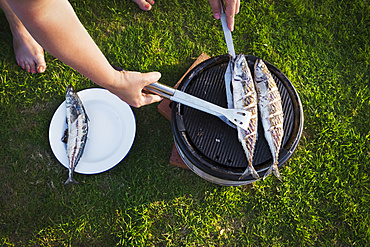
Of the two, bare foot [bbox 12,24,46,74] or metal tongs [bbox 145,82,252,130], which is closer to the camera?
metal tongs [bbox 145,82,252,130]

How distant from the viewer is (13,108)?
3.64 m

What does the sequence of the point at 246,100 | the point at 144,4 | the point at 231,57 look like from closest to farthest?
the point at 246,100
the point at 231,57
the point at 144,4

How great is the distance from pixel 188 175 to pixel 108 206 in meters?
1.12

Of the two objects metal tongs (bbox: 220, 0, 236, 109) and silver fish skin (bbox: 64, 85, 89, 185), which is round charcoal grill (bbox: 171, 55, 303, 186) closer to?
metal tongs (bbox: 220, 0, 236, 109)

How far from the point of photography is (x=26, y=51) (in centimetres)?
354

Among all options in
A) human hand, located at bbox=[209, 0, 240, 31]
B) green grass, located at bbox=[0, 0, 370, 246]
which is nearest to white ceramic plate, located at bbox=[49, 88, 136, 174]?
green grass, located at bbox=[0, 0, 370, 246]

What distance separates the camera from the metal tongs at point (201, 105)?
2.32m

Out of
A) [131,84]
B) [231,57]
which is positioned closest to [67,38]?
[131,84]

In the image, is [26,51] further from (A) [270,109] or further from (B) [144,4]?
(A) [270,109]

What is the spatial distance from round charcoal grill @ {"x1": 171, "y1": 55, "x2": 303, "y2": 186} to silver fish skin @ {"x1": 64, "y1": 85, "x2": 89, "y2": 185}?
1.24 meters

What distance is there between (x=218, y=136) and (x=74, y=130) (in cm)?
172

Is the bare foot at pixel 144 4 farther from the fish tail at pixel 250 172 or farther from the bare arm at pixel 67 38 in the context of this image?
the fish tail at pixel 250 172

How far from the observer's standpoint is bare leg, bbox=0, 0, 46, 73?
3508mm

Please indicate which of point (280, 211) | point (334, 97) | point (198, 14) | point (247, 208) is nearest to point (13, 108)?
point (198, 14)
